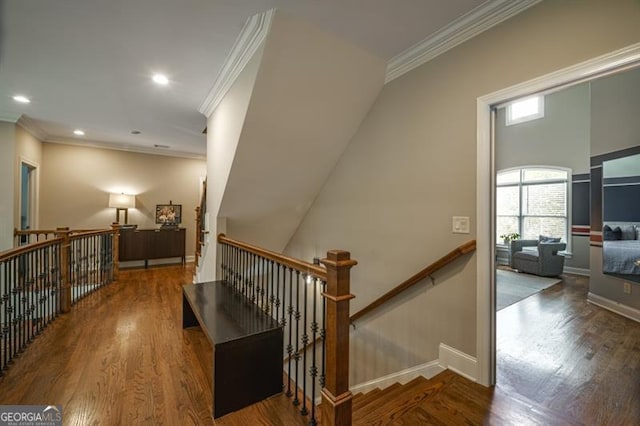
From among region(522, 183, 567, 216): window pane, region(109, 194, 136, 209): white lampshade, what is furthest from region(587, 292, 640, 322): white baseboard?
region(109, 194, 136, 209): white lampshade

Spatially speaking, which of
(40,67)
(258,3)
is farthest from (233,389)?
(40,67)

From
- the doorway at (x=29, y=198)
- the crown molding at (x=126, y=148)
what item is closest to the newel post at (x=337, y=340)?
the crown molding at (x=126, y=148)

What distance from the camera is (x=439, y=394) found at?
180 centimetres

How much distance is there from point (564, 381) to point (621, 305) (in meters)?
2.41

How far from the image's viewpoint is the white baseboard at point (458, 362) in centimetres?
197

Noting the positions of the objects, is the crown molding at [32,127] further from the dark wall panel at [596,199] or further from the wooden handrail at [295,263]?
the dark wall panel at [596,199]

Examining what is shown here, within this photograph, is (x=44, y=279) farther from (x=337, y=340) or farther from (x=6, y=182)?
(x=337, y=340)

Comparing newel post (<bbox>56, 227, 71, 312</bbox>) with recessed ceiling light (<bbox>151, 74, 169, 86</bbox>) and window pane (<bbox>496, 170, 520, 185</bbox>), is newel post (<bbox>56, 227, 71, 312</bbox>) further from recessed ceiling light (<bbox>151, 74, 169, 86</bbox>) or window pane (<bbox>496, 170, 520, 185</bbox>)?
window pane (<bbox>496, 170, 520, 185</bbox>)

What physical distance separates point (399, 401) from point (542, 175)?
729 cm

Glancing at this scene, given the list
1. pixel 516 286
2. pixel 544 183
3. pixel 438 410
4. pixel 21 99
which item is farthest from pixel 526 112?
pixel 21 99

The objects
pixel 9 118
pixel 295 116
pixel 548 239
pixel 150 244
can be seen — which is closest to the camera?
pixel 295 116

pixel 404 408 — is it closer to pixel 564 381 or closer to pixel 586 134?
pixel 564 381

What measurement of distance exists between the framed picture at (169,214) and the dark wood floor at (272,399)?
325 centimetres

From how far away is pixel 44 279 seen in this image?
9.31ft
